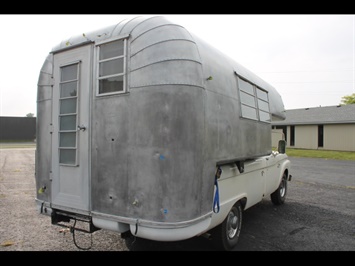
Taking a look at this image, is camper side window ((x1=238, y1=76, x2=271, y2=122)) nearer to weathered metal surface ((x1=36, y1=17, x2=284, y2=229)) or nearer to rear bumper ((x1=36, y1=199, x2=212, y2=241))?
weathered metal surface ((x1=36, y1=17, x2=284, y2=229))

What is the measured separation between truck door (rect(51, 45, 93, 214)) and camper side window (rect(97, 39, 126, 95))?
0.20 meters

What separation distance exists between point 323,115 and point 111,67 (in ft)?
99.4

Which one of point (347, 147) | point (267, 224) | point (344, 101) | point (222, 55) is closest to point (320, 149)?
point (347, 147)

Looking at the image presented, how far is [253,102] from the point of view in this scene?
17.5 feet

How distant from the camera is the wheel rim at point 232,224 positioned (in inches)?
175

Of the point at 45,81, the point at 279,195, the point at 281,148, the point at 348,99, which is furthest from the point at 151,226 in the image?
the point at 348,99

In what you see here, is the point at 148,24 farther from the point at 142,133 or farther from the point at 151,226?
the point at 151,226

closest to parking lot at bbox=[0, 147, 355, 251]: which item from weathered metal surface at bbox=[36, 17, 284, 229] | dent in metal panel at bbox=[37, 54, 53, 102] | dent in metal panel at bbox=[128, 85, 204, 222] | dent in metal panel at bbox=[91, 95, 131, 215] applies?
dent in metal panel at bbox=[91, 95, 131, 215]

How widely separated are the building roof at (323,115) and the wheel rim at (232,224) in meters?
22.6

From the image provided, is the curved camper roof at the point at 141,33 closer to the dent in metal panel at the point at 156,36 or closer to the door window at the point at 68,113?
the dent in metal panel at the point at 156,36

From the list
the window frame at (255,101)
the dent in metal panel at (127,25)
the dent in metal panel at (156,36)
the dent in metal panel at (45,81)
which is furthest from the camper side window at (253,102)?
the dent in metal panel at (45,81)

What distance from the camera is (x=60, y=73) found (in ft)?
13.7

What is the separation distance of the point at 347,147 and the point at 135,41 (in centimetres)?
2789

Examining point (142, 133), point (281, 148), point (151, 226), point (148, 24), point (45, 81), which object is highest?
point (148, 24)
